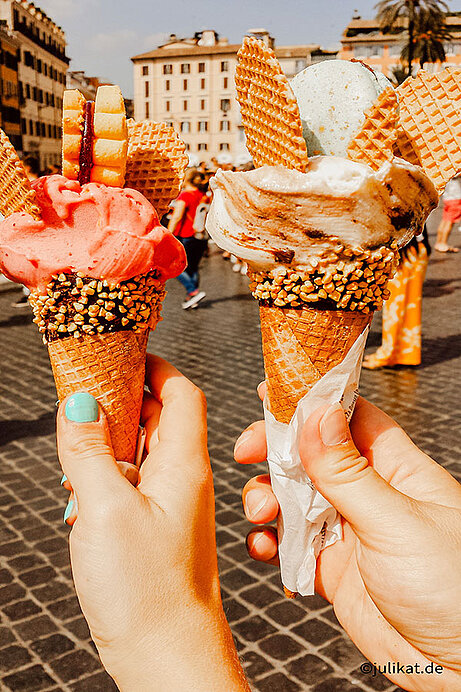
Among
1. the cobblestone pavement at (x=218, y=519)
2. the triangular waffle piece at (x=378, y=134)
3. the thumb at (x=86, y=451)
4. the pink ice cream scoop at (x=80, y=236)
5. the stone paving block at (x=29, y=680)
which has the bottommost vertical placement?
the stone paving block at (x=29, y=680)

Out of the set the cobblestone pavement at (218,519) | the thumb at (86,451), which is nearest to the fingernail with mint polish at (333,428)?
the thumb at (86,451)

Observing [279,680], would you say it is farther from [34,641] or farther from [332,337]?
[332,337]

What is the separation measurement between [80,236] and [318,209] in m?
0.80

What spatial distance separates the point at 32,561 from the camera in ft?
13.2

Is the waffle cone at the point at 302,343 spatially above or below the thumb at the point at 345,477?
above

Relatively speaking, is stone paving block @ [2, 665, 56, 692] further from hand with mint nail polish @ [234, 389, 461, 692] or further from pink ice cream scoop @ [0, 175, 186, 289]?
pink ice cream scoop @ [0, 175, 186, 289]

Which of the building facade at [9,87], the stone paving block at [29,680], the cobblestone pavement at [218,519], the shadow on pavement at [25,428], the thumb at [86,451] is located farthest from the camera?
the building facade at [9,87]

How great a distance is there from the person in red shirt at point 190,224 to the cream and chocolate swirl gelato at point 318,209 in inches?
324

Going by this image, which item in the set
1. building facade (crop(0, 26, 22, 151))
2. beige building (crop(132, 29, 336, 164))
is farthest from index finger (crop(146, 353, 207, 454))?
beige building (crop(132, 29, 336, 164))

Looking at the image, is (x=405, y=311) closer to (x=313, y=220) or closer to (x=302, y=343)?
(x=302, y=343)

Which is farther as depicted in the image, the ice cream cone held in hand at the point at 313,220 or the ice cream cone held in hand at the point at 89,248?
the ice cream cone held in hand at the point at 89,248

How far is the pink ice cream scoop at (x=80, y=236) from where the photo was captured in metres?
2.00

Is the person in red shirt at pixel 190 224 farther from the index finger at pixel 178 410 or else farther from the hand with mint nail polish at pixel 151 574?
the hand with mint nail polish at pixel 151 574

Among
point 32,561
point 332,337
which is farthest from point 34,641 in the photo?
point 332,337
